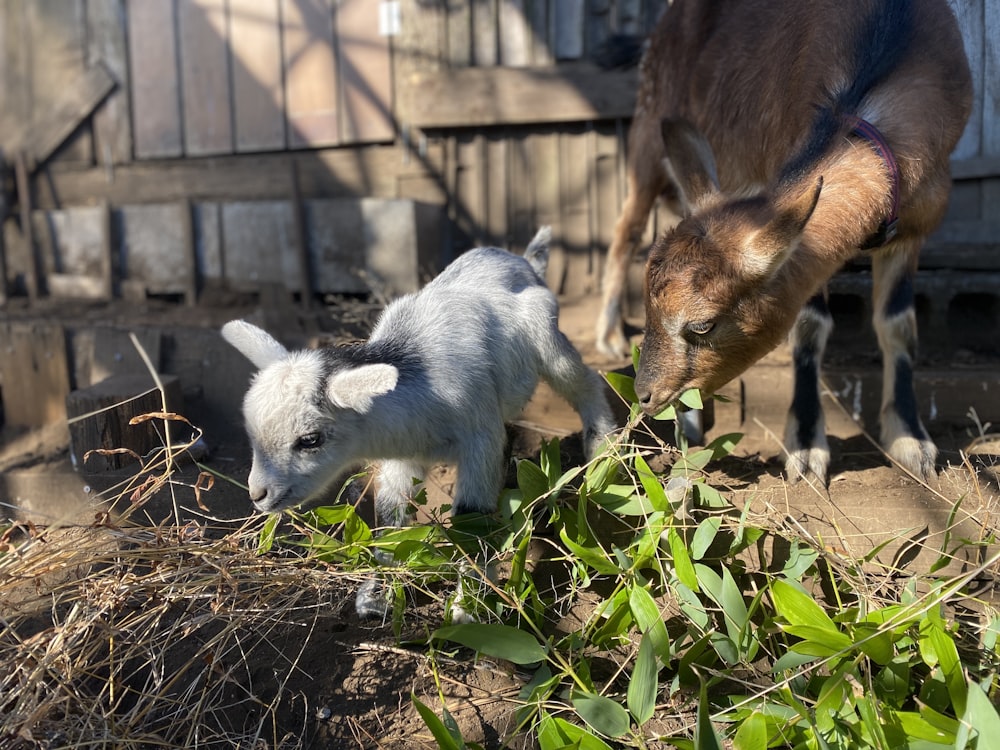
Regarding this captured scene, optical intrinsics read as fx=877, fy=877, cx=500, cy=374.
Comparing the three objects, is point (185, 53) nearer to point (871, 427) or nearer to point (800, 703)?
point (871, 427)

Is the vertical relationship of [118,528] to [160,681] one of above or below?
above

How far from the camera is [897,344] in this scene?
3273 millimetres

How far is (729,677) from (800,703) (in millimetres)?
181

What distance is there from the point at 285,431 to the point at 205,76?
14.2 feet

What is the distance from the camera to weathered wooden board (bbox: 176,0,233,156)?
5855 mm

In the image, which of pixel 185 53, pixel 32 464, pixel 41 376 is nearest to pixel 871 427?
pixel 32 464

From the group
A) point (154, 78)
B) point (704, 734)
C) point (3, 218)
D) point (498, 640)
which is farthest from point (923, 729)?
point (3, 218)

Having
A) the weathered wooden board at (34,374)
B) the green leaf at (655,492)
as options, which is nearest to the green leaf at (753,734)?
the green leaf at (655,492)

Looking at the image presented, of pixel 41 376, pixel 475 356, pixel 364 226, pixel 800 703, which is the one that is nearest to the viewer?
pixel 800 703

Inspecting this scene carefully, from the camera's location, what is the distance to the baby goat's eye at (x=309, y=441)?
2469mm

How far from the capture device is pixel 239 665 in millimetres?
2477

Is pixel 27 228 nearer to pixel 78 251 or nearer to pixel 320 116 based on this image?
pixel 78 251

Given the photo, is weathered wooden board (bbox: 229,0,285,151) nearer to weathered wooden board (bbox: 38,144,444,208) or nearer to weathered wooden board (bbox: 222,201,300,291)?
weathered wooden board (bbox: 38,144,444,208)

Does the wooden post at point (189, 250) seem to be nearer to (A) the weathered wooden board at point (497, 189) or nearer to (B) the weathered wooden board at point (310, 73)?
(B) the weathered wooden board at point (310, 73)
